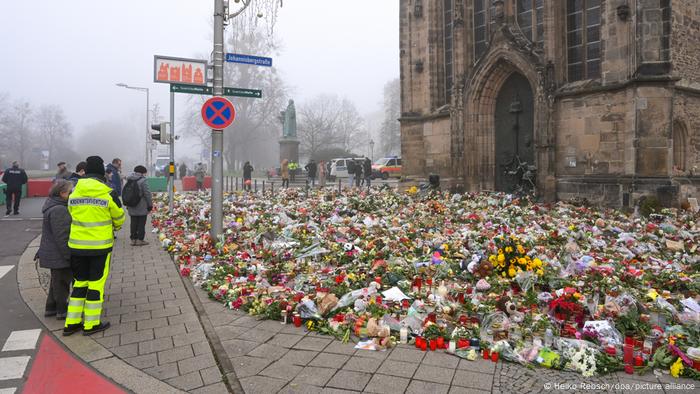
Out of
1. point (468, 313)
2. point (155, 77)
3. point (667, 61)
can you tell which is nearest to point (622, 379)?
point (468, 313)

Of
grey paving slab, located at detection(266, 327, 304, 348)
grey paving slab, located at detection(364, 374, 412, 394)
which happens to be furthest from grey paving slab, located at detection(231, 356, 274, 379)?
grey paving slab, located at detection(364, 374, 412, 394)

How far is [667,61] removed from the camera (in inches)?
455

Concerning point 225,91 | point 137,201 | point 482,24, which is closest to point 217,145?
point 225,91

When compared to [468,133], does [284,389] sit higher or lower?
lower

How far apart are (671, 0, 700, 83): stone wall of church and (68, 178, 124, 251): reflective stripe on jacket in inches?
480

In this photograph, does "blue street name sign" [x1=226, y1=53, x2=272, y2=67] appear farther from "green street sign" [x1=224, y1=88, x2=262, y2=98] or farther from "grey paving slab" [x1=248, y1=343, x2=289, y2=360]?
"grey paving slab" [x1=248, y1=343, x2=289, y2=360]

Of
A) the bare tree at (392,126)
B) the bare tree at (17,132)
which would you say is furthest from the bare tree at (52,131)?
the bare tree at (392,126)

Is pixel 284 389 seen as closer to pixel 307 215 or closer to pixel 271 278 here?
pixel 271 278

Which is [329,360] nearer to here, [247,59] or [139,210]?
[247,59]

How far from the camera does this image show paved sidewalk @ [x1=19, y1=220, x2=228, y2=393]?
3.91 m

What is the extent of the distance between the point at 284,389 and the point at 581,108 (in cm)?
1194

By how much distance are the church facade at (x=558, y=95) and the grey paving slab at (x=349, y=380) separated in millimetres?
10182

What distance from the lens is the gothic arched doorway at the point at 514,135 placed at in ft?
48.9

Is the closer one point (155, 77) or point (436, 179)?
point (155, 77)
